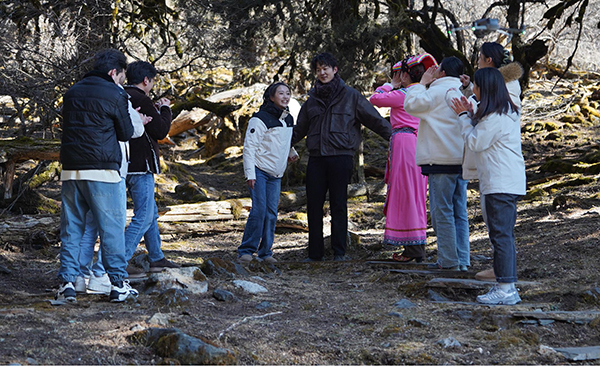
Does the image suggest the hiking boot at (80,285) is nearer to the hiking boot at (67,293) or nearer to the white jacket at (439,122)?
the hiking boot at (67,293)

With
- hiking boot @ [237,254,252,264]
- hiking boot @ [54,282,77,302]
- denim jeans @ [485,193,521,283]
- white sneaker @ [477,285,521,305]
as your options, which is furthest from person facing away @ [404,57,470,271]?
hiking boot @ [54,282,77,302]

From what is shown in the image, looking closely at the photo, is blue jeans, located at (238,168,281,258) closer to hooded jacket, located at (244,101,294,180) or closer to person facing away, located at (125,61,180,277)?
hooded jacket, located at (244,101,294,180)

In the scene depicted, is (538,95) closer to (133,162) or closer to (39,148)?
(39,148)

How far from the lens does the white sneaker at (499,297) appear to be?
179 inches

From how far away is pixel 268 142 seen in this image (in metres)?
6.75

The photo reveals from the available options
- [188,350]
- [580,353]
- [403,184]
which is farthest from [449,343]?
[403,184]

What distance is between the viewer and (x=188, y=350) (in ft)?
10.5

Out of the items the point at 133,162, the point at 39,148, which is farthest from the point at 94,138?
the point at 39,148

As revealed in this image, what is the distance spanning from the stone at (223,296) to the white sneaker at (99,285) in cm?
86

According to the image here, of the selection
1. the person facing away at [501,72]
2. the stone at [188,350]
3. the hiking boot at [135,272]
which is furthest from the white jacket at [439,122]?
the stone at [188,350]

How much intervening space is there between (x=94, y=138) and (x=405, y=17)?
7.18 meters

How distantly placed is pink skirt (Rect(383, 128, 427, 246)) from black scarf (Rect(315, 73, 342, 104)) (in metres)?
0.83

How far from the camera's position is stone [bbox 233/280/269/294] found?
514 centimetres

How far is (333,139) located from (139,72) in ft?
7.12
